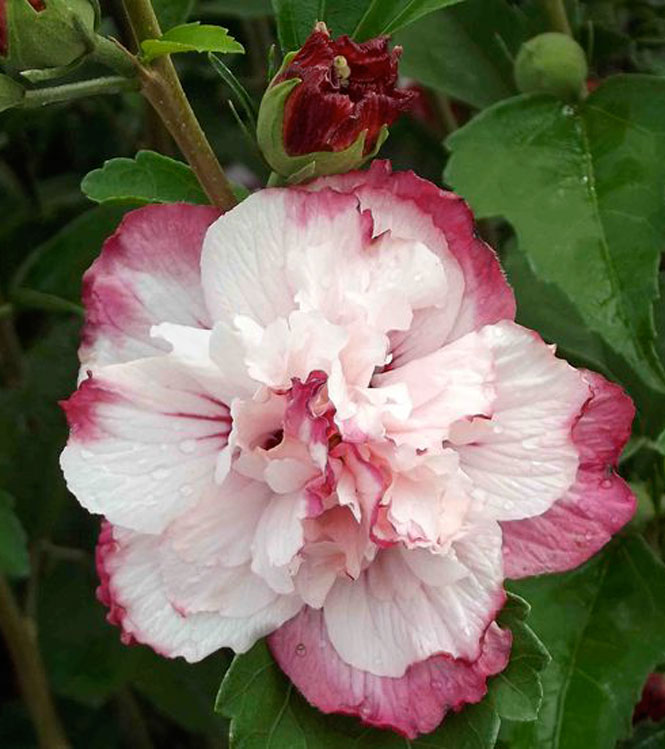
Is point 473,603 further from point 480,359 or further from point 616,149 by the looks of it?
point 616,149

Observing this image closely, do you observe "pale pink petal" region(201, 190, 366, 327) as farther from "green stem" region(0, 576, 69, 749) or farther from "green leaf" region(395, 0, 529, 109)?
"green stem" region(0, 576, 69, 749)

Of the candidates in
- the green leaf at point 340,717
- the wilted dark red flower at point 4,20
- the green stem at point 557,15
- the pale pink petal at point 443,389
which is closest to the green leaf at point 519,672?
the green leaf at point 340,717

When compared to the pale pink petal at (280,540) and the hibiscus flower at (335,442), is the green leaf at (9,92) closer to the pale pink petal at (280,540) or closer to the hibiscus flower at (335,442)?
the hibiscus flower at (335,442)

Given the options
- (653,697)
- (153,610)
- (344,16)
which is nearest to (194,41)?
(344,16)

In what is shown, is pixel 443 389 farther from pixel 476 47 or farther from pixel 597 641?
pixel 476 47

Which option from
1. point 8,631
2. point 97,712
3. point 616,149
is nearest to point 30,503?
point 8,631

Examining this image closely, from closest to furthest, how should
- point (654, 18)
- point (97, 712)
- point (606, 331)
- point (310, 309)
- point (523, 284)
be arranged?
point (310, 309) < point (606, 331) < point (523, 284) < point (654, 18) < point (97, 712)
